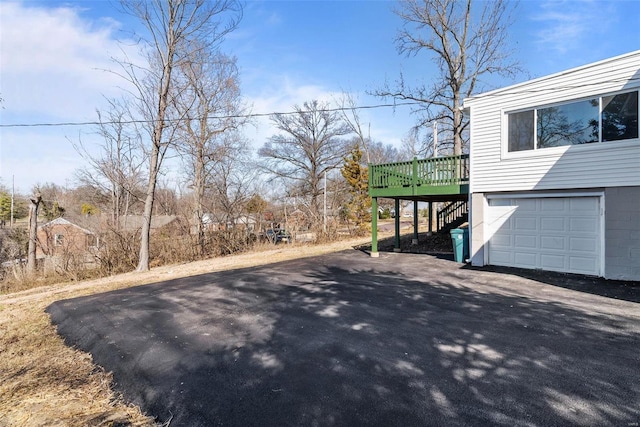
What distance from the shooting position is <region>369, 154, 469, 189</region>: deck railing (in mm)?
10688

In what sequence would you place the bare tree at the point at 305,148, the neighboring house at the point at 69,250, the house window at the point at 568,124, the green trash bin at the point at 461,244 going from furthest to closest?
the bare tree at the point at 305,148 < the neighboring house at the point at 69,250 < the green trash bin at the point at 461,244 < the house window at the point at 568,124

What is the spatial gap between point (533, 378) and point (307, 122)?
3228 centimetres

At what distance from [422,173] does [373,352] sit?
28.0ft

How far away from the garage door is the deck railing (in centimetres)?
165

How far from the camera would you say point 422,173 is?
1132 cm

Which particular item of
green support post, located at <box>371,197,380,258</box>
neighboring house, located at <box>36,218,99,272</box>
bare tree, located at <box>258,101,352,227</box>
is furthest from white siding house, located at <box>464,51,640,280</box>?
bare tree, located at <box>258,101,352,227</box>

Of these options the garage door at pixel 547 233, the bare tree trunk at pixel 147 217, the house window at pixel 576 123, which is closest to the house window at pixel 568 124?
the house window at pixel 576 123

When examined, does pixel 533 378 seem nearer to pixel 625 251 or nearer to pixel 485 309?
pixel 485 309

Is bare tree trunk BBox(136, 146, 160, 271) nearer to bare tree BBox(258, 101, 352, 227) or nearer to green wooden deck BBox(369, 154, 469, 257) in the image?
green wooden deck BBox(369, 154, 469, 257)

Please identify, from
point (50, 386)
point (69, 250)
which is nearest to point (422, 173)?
point (50, 386)

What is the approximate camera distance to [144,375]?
347 cm

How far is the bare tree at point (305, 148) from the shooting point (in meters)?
32.8

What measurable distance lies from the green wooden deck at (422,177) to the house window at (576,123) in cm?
188

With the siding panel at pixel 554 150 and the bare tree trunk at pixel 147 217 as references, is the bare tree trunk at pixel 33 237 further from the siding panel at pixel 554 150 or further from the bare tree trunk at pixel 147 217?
the siding panel at pixel 554 150
